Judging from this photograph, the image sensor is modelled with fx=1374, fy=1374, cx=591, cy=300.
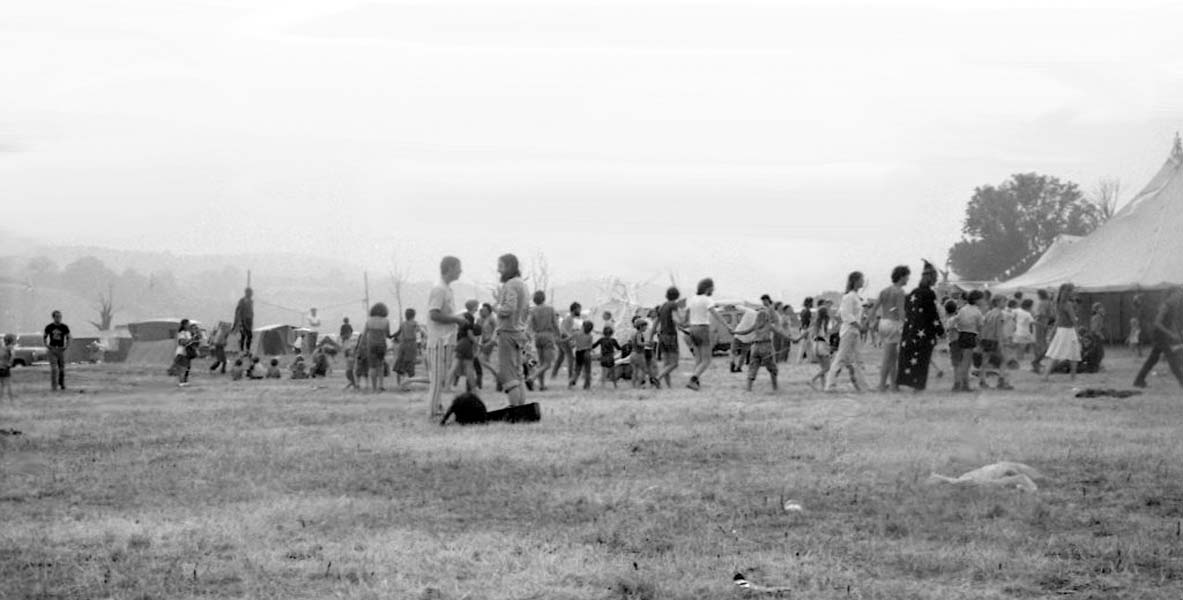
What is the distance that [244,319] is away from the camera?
100 feet

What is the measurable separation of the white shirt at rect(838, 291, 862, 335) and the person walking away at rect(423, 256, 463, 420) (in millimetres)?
6661

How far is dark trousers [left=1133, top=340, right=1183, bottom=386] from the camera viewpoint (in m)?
20.0

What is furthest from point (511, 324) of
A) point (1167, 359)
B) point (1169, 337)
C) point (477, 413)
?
point (1167, 359)

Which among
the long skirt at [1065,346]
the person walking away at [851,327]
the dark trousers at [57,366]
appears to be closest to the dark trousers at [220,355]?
the dark trousers at [57,366]

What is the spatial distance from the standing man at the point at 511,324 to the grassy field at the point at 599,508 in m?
0.76

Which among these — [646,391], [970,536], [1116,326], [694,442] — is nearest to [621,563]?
[970,536]

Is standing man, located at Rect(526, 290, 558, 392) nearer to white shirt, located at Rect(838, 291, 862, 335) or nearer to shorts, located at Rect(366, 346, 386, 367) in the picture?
shorts, located at Rect(366, 346, 386, 367)

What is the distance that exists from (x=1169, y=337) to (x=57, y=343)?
66.6 ft

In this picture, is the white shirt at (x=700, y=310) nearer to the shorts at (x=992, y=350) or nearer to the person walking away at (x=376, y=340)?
the shorts at (x=992, y=350)

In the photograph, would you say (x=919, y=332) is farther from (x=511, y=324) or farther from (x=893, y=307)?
(x=511, y=324)

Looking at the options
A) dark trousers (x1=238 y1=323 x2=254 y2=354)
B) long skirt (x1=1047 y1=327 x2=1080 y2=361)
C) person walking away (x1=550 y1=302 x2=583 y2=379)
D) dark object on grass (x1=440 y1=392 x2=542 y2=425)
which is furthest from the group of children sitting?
dark object on grass (x1=440 y1=392 x2=542 y2=425)

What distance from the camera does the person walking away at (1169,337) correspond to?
65.1 ft

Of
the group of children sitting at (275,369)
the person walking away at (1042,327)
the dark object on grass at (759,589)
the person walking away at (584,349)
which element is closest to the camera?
the dark object on grass at (759,589)

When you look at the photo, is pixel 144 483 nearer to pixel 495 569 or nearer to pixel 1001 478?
pixel 495 569
